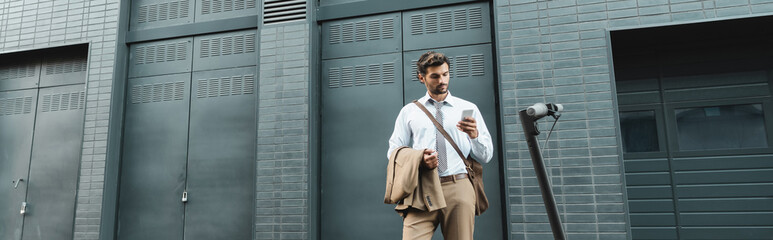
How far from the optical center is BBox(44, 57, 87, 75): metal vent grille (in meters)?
6.56

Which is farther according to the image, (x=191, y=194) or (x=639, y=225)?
(x=191, y=194)

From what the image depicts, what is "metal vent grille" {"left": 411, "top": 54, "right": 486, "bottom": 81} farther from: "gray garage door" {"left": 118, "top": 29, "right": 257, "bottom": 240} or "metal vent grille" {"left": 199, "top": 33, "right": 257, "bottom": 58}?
"gray garage door" {"left": 118, "top": 29, "right": 257, "bottom": 240}

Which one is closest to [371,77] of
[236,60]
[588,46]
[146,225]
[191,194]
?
[236,60]

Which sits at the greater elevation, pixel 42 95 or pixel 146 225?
pixel 42 95

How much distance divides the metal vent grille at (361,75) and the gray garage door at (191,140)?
3.55 ft

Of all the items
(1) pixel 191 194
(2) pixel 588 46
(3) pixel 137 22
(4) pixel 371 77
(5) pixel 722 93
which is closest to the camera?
(2) pixel 588 46

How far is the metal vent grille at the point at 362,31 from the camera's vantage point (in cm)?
539

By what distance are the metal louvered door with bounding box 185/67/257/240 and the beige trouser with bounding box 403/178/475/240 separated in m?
3.23

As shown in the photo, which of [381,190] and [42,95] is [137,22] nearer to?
[42,95]

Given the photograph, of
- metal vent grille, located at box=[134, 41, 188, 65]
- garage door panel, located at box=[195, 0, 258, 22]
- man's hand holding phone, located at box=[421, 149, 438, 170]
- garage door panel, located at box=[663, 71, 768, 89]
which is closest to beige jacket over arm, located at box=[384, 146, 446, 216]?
man's hand holding phone, located at box=[421, 149, 438, 170]

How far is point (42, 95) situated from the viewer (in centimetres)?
665

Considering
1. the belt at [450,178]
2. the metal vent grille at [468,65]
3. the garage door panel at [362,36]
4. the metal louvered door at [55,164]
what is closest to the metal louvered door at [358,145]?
the garage door panel at [362,36]

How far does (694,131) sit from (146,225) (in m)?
6.61

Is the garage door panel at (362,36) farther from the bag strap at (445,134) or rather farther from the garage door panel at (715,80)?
the garage door panel at (715,80)
